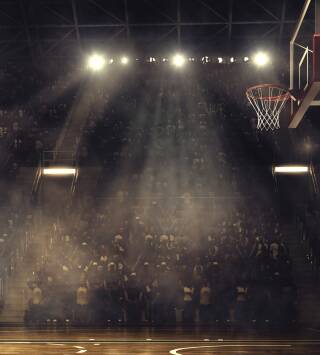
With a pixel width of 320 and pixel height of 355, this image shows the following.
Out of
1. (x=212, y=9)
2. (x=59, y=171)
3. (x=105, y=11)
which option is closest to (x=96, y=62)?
(x=105, y=11)

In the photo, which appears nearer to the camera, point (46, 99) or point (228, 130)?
point (228, 130)

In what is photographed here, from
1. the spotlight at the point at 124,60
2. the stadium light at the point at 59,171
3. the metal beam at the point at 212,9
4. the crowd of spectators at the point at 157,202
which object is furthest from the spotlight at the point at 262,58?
the stadium light at the point at 59,171

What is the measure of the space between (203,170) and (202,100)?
546 cm

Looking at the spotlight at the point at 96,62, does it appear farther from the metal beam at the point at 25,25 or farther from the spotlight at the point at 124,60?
the metal beam at the point at 25,25

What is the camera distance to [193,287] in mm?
14062

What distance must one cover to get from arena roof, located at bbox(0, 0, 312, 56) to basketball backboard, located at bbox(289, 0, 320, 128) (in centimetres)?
1349

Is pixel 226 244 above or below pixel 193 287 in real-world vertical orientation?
above

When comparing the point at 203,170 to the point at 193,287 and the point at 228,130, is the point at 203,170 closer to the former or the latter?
the point at 228,130

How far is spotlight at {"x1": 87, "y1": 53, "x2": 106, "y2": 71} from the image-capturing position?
2662cm

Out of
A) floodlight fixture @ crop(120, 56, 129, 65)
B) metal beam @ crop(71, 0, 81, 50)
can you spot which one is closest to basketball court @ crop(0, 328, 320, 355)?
metal beam @ crop(71, 0, 81, 50)

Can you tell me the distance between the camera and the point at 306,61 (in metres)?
10.6

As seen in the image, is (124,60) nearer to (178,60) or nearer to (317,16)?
(178,60)

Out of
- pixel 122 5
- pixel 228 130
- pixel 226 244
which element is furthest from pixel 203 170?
pixel 122 5

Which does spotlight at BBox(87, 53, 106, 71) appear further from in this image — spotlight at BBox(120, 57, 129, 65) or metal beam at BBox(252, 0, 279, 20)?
metal beam at BBox(252, 0, 279, 20)
